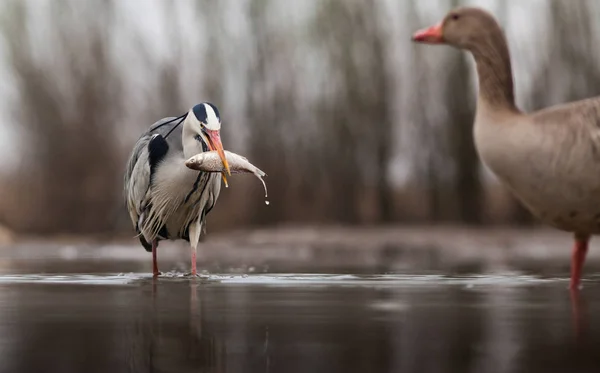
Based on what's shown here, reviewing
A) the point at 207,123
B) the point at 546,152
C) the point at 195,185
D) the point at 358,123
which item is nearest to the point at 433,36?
the point at 546,152

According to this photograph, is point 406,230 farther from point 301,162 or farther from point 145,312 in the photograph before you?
point 145,312

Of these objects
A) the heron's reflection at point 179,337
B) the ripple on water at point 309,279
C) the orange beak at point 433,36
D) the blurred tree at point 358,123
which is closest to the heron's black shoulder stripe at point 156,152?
the ripple on water at point 309,279

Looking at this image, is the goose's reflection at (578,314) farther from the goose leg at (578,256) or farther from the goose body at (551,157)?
the goose body at (551,157)

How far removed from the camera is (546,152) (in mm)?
7375

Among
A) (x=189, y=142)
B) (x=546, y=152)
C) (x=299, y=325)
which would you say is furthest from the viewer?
(x=189, y=142)

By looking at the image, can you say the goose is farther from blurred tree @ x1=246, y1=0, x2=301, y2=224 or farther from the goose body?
blurred tree @ x1=246, y1=0, x2=301, y2=224

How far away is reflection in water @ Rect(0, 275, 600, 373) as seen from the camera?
463 cm

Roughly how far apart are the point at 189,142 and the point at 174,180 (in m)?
0.35

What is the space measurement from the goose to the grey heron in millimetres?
2811

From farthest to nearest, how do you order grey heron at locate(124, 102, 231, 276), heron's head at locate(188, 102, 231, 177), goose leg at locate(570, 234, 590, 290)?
grey heron at locate(124, 102, 231, 276), heron's head at locate(188, 102, 231, 177), goose leg at locate(570, 234, 590, 290)

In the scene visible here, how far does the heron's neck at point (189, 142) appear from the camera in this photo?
10.2 metres

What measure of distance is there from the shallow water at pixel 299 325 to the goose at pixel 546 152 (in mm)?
567

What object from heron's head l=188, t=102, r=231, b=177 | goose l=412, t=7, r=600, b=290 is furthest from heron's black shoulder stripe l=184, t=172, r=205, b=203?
goose l=412, t=7, r=600, b=290

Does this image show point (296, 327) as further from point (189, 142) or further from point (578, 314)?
point (189, 142)
